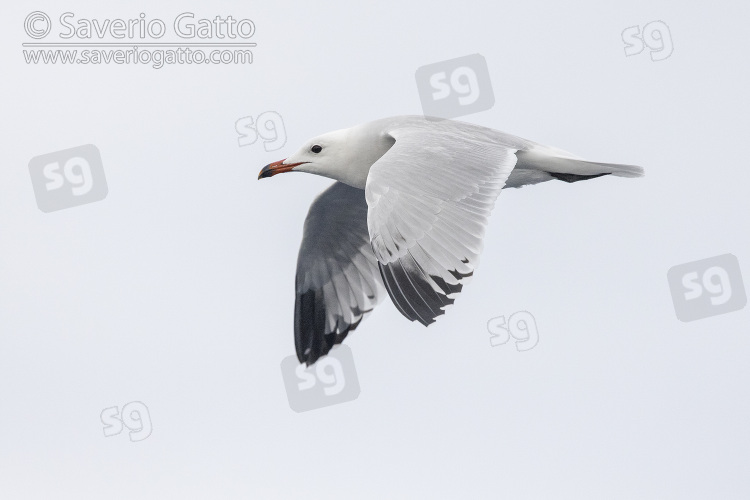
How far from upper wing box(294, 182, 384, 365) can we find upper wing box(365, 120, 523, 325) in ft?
4.25

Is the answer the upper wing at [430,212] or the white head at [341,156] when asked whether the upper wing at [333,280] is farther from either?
the upper wing at [430,212]

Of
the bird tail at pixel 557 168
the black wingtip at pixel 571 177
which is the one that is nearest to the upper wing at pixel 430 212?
the bird tail at pixel 557 168

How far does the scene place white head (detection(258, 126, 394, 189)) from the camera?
786 centimetres

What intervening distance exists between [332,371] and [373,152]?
1584mm

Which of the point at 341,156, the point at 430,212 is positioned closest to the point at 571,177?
the point at 341,156

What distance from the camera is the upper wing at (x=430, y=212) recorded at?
6.29 m

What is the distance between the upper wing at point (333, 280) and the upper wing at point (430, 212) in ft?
4.25

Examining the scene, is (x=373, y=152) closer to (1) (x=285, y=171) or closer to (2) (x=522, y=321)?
(1) (x=285, y=171)

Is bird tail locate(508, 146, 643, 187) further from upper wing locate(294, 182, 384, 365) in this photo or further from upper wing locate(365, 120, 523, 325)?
upper wing locate(294, 182, 384, 365)

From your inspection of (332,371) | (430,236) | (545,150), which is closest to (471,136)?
(545,150)

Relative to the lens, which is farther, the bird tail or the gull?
the bird tail

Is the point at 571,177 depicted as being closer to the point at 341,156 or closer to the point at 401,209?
the point at 341,156

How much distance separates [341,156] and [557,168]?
Answer: 1225mm

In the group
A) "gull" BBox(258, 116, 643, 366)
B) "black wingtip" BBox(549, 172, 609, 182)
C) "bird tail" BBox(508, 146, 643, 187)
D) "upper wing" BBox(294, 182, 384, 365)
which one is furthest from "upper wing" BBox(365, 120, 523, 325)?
"upper wing" BBox(294, 182, 384, 365)
